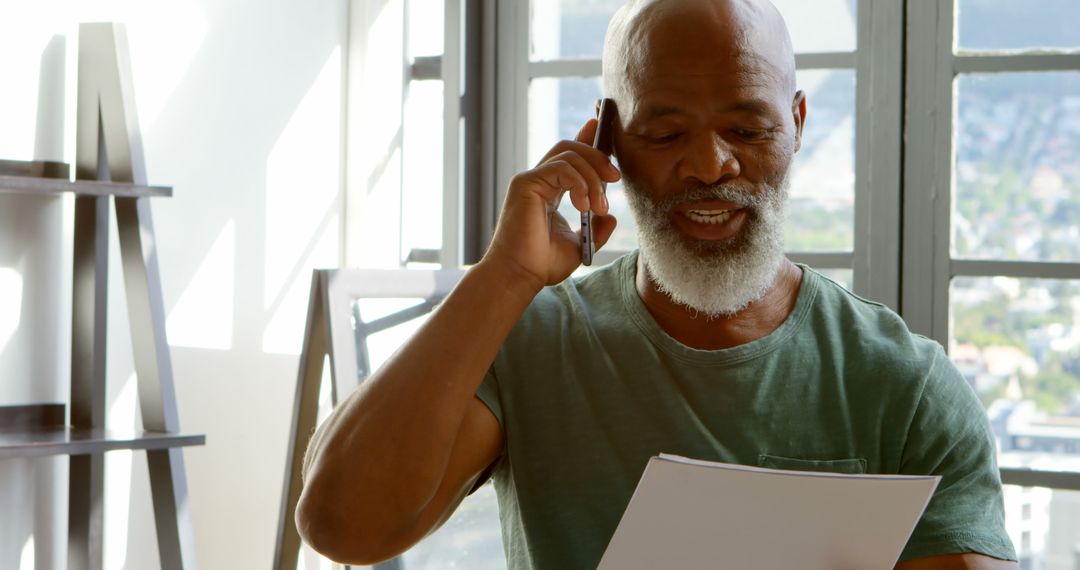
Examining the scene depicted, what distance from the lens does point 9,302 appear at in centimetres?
204

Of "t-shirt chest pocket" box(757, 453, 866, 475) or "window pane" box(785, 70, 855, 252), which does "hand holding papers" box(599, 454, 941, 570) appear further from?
"window pane" box(785, 70, 855, 252)

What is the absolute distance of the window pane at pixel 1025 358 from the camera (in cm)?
245

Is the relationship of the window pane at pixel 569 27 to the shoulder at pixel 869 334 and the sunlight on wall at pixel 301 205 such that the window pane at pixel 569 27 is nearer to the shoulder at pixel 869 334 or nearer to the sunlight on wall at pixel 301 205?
the sunlight on wall at pixel 301 205

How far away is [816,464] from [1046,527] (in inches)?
55.9

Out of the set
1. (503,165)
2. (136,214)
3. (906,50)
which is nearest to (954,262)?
(906,50)

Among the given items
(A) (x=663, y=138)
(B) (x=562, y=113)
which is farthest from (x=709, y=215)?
(B) (x=562, y=113)

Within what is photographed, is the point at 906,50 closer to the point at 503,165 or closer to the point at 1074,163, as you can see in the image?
the point at 1074,163

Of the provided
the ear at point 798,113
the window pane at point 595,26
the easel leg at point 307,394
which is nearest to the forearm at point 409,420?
the ear at point 798,113

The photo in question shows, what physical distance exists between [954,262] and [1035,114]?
0.34 metres

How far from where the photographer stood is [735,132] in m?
1.36

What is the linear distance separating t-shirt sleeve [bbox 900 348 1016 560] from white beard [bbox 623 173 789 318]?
221mm

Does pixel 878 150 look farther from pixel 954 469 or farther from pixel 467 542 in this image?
pixel 954 469

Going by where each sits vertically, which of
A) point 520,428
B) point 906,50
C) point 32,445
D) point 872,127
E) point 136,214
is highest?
point 906,50

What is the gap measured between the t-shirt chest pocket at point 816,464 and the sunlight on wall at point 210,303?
1.42 m
